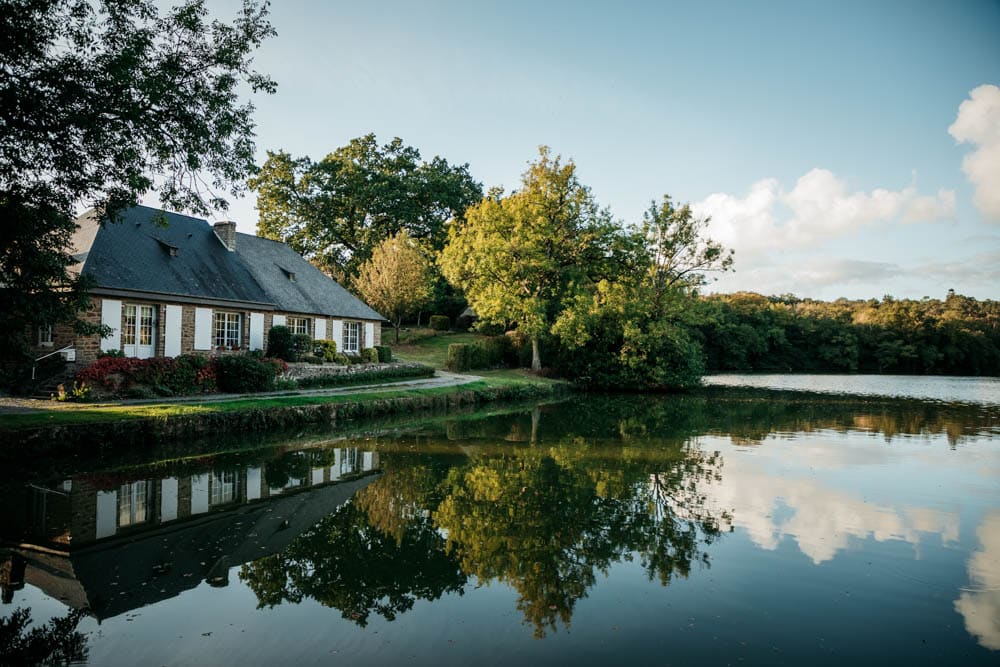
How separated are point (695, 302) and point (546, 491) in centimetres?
2551

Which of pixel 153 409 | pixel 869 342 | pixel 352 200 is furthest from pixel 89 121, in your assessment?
pixel 869 342

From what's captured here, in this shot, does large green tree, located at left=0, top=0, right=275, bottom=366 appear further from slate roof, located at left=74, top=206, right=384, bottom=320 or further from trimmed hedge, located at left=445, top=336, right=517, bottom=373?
trimmed hedge, located at left=445, top=336, right=517, bottom=373

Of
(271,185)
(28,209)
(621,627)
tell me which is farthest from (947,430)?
(271,185)

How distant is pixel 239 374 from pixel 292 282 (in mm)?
9160

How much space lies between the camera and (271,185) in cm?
4262

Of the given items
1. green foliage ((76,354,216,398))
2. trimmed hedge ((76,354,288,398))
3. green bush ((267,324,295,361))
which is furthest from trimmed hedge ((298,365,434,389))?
green foliage ((76,354,216,398))

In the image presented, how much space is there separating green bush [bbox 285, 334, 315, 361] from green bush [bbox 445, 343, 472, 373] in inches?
374

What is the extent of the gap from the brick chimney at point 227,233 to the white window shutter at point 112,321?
718cm

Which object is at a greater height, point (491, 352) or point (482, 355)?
point (491, 352)

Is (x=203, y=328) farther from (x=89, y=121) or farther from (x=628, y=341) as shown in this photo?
(x=628, y=341)

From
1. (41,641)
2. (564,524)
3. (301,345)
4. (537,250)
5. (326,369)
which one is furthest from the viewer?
(537,250)

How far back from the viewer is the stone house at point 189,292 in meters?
17.4

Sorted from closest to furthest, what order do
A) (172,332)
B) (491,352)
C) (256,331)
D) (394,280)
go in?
1. (172,332)
2. (256,331)
3. (491,352)
4. (394,280)

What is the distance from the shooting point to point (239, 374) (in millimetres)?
17906
